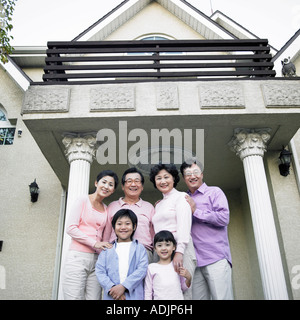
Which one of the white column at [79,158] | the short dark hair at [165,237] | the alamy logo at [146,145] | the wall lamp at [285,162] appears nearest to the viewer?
the short dark hair at [165,237]

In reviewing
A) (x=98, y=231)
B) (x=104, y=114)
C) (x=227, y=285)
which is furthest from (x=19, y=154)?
(x=227, y=285)

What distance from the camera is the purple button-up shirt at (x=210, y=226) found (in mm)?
3736

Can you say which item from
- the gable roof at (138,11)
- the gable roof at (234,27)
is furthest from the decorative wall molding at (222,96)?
the gable roof at (234,27)

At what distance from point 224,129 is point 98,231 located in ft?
9.60

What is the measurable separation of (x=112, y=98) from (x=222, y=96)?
1788mm

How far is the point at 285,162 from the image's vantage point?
6129 millimetres

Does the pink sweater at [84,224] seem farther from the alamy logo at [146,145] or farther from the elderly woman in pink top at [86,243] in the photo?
the alamy logo at [146,145]

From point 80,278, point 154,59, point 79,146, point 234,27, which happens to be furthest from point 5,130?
point 234,27

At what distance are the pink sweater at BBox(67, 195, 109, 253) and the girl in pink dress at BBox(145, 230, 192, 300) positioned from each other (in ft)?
2.31

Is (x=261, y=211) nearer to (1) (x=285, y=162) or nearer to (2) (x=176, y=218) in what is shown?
(1) (x=285, y=162)

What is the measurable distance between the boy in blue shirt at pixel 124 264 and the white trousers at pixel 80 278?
348 millimetres

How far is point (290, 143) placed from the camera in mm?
6430

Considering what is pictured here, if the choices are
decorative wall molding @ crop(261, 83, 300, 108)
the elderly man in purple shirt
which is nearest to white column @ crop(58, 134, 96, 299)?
the elderly man in purple shirt
